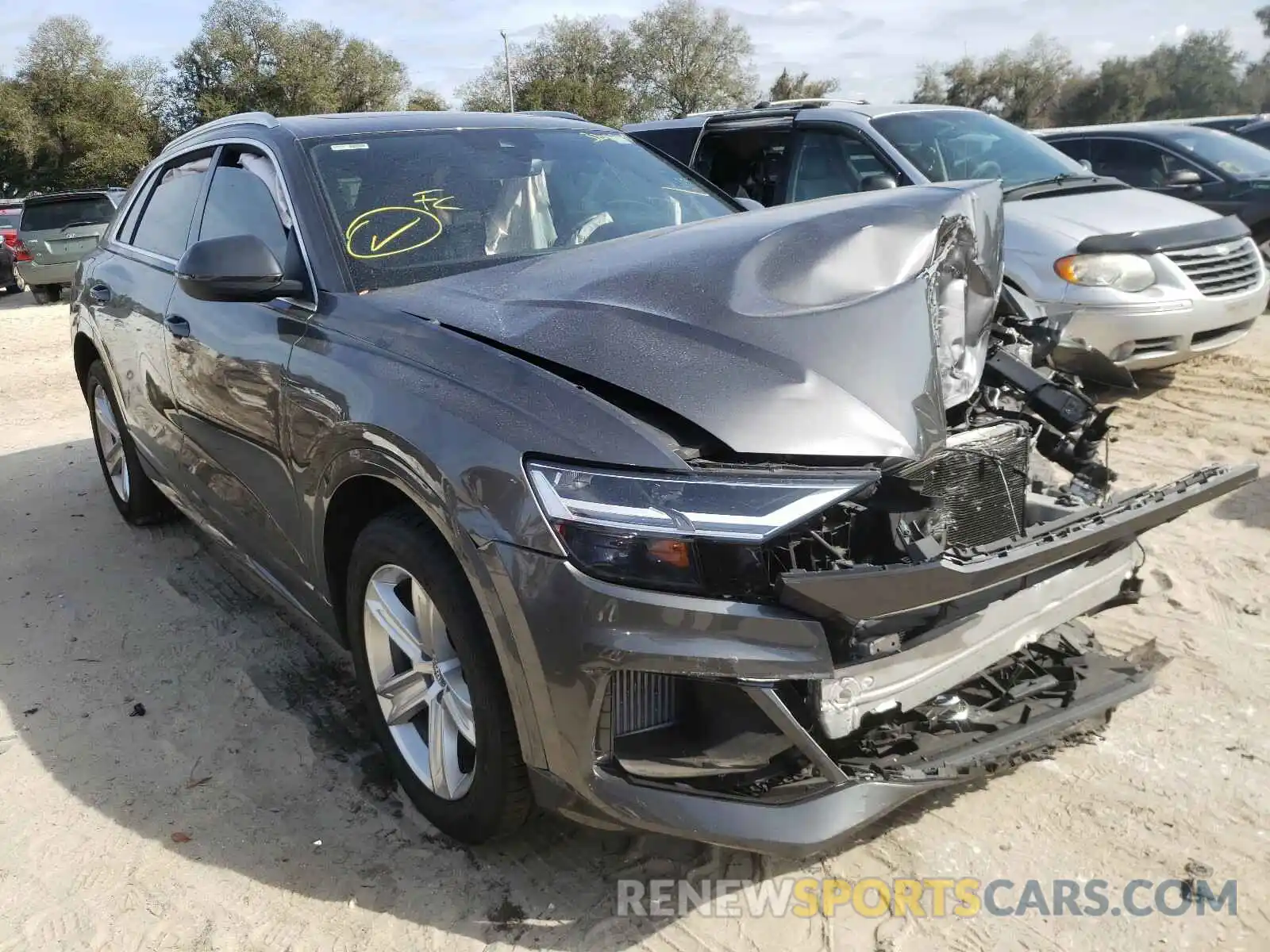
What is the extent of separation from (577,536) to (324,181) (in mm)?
1716

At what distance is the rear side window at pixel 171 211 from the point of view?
12.8 ft

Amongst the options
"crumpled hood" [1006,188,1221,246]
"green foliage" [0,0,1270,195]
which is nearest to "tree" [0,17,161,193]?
"green foliage" [0,0,1270,195]

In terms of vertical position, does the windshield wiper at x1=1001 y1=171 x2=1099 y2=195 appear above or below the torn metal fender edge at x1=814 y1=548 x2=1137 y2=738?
above

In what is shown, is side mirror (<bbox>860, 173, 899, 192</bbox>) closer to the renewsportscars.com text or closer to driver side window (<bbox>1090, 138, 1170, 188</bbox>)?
driver side window (<bbox>1090, 138, 1170, 188</bbox>)

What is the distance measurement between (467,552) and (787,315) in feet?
2.92

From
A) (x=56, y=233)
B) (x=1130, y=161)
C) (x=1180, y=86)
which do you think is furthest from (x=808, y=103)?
(x=1180, y=86)

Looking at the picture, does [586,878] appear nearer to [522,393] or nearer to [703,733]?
[703,733]

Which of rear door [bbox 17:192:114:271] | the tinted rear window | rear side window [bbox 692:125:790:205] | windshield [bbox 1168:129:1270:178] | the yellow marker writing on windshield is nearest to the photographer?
the yellow marker writing on windshield

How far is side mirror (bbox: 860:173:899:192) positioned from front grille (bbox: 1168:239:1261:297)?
1697mm

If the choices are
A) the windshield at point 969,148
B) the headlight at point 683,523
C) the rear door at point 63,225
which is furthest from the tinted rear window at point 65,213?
the headlight at point 683,523

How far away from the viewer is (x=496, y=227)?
3127mm

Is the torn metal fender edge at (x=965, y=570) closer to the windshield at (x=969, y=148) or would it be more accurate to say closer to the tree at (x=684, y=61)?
the windshield at (x=969, y=148)

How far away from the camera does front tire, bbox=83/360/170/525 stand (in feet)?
15.9

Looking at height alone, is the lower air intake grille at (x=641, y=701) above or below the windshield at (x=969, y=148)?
below
